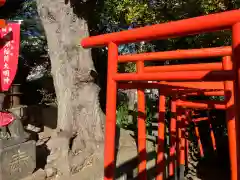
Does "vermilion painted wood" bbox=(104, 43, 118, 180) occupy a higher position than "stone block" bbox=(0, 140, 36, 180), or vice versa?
"vermilion painted wood" bbox=(104, 43, 118, 180)

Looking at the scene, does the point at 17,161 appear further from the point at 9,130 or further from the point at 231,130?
the point at 231,130

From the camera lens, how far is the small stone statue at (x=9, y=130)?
4.86m

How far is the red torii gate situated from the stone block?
3.02 metres

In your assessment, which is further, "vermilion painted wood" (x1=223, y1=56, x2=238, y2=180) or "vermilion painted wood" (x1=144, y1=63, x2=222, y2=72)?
"vermilion painted wood" (x1=144, y1=63, x2=222, y2=72)

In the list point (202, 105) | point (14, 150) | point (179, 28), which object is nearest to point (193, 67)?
point (179, 28)

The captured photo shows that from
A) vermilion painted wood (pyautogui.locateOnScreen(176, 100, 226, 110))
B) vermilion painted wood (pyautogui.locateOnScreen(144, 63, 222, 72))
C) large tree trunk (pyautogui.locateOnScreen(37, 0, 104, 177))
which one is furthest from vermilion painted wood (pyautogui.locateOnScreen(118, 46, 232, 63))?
large tree trunk (pyautogui.locateOnScreen(37, 0, 104, 177))

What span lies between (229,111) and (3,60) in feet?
13.3

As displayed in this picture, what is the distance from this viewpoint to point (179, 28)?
1229mm

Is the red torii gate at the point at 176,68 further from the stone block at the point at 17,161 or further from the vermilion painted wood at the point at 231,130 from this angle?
the stone block at the point at 17,161

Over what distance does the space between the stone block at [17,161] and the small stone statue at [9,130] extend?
0.08 metres

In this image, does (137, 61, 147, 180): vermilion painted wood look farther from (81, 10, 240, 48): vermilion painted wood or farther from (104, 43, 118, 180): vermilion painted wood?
(81, 10, 240, 48): vermilion painted wood

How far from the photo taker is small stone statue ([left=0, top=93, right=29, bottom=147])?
4.86 meters

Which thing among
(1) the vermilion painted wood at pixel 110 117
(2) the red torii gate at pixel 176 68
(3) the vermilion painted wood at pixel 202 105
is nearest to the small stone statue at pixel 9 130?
(3) the vermilion painted wood at pixel 202 105

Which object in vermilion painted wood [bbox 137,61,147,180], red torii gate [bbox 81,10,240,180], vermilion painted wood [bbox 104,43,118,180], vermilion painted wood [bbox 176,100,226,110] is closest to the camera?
red torii gate [bbox 81,10,240,180]
